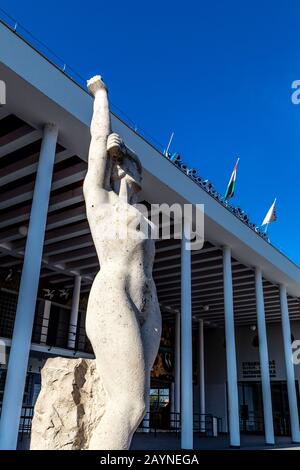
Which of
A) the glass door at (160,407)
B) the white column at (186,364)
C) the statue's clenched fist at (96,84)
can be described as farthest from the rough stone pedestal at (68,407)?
the glass door at (160,407)

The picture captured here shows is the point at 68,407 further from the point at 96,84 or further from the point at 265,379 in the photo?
the point at 265,379

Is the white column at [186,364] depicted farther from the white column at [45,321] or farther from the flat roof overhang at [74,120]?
the white column at [45,321]

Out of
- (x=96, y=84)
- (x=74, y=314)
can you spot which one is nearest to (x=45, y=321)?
(x=74, y=314)

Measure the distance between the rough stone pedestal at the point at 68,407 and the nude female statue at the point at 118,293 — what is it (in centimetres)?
24

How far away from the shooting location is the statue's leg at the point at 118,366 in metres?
2.57

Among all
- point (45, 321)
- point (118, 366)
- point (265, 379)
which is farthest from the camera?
point (45, 321)

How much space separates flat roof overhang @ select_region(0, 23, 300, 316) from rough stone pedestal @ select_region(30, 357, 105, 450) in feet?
22.4

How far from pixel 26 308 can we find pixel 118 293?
5871mm

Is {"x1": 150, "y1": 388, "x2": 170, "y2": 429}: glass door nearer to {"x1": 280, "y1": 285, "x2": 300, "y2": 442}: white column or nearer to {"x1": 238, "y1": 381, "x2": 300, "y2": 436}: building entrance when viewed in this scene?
{"x1": 238, "y1": 381, "x2": 300, "y2": 436}: building entrance

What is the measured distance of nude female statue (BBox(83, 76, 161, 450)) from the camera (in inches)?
A: 105

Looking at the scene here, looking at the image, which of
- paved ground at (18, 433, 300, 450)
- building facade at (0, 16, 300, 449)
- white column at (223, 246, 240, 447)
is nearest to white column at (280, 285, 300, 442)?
building facade at (0, 16, 300, 449)

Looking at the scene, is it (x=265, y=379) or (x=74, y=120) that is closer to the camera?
(x=74, y=120)

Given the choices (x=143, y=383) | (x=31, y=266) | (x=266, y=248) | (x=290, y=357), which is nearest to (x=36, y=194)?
(x=31, y=266)

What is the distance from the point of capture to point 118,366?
2738mm
